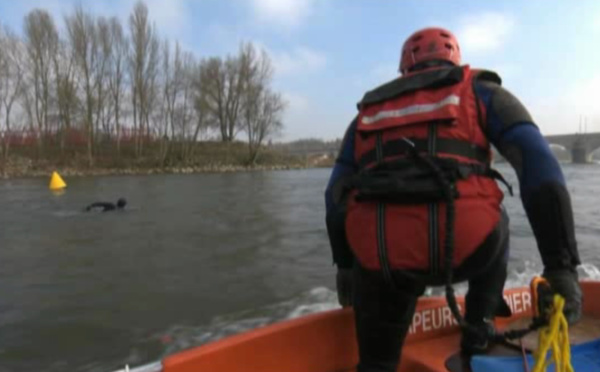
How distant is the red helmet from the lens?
1894mm

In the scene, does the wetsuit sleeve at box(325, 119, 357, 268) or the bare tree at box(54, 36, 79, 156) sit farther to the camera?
the bare tree at box(54, 36, 79, 156)

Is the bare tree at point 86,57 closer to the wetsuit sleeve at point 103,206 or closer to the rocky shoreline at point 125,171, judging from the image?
the rocky shoreline at point 125,171

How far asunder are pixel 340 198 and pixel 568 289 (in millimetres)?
913

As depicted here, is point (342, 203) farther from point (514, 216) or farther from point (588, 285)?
point (514, 216)

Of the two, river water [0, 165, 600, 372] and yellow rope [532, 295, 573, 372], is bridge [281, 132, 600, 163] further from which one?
yellow rope [532, 295, 573, 372]

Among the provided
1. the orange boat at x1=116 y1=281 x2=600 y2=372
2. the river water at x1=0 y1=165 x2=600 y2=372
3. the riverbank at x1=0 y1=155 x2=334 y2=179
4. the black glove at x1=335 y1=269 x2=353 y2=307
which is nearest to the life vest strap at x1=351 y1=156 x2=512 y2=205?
the black glove at x1=335 y1=269 x2=353 y2=307

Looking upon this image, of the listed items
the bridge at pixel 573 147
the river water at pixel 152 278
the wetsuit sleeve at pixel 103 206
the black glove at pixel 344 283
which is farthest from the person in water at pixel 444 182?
the bridge at pixel 573 147

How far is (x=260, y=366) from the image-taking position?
2734 millimetres

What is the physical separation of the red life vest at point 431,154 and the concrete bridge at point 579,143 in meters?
74.1

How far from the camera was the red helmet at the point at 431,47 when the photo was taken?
6.21 feet

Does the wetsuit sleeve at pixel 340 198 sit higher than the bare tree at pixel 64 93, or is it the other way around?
the bare tree at pixel 64 93

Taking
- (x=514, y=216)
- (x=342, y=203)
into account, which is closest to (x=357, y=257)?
(x=342, y=203)

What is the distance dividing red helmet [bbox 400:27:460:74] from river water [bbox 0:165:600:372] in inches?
152

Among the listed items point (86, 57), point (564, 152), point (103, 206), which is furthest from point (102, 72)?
point (564, 152)
